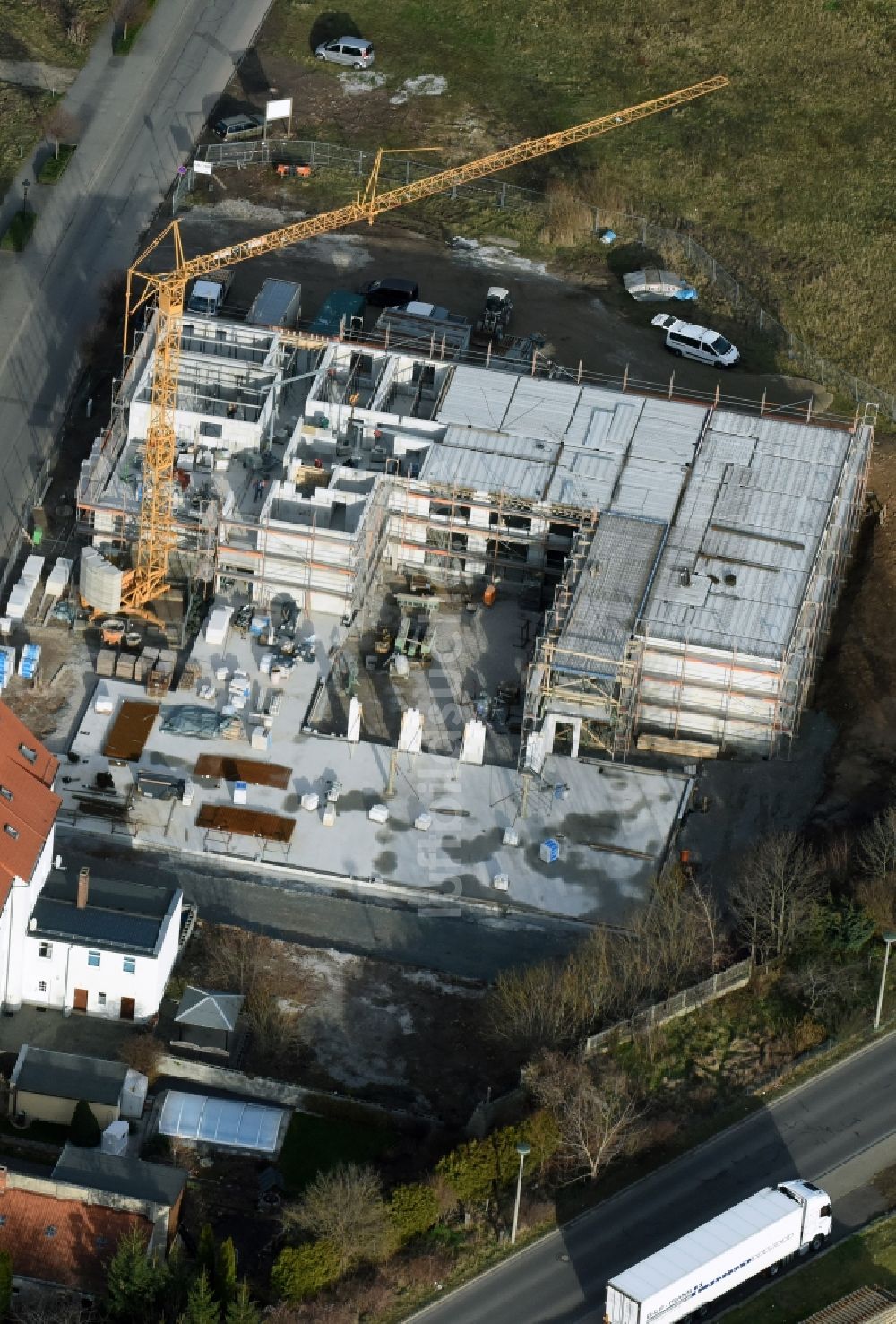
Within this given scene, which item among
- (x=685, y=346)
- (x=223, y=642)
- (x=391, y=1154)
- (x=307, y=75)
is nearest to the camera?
(x=391, y=1154)

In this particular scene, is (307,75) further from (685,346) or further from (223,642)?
(223,642)

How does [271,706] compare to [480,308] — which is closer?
[271,706]

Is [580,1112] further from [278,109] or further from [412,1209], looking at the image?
[278,109]

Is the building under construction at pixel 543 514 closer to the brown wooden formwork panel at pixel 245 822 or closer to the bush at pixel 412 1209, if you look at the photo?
the brown wooden formwork panel at pixel 245 822

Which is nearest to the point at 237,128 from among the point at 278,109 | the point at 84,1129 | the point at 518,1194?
the point at 278,109

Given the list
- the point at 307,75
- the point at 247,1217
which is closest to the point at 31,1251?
the point at 247,1217

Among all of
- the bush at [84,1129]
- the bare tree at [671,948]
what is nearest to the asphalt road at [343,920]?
the bare tree at [671,948]

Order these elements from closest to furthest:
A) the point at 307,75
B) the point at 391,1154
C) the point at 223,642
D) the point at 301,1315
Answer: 1. the point at 301,1315
2. the point at 391,1154
3. the point at 223,642
4. the point at 307,75
